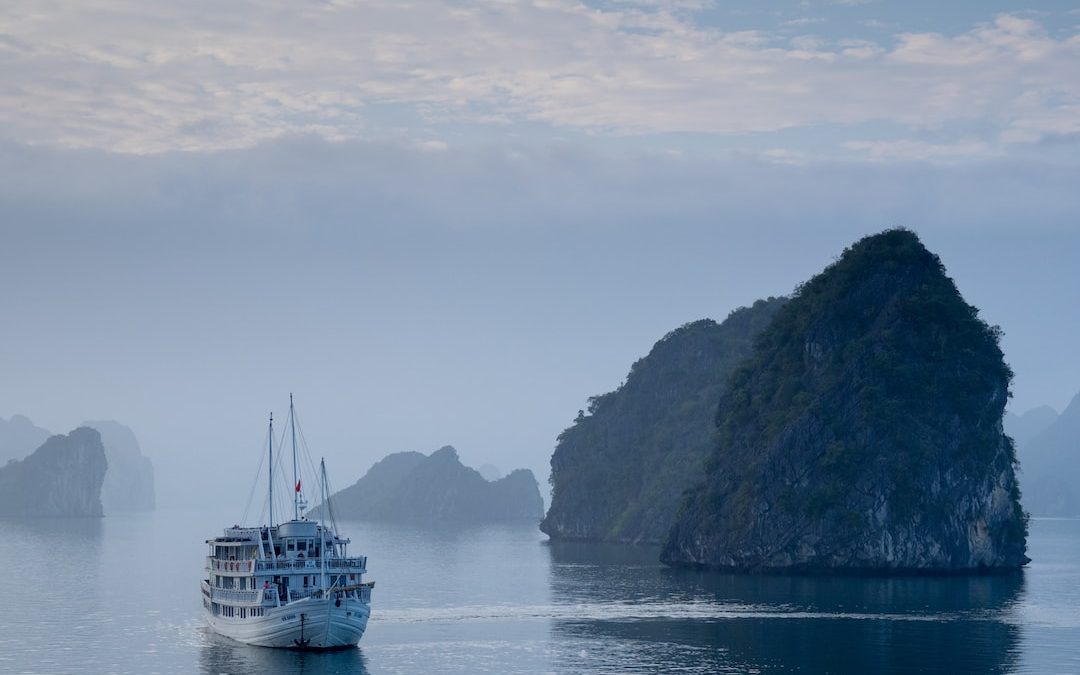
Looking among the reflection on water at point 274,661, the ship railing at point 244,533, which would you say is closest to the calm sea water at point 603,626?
the reflection on water at point 274,661

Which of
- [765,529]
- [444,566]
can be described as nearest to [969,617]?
[765,529]

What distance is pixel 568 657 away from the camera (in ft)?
299

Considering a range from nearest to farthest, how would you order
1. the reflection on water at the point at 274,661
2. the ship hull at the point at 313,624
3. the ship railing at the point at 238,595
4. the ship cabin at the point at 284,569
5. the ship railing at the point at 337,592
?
the reflection on water at the point at 274,661 < the ship hull at the point at 313,624 < the ship railing at the point at 337,592 < the ship cabin at the point at 284,569 < the ship railing at the point at 238,595

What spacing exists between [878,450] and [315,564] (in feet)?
269

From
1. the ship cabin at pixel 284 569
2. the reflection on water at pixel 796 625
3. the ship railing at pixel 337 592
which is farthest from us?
the ship cabin at pixel 284 569

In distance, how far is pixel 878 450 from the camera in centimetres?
15875

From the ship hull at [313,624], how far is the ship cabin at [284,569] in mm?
709

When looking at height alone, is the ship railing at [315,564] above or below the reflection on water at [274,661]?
above

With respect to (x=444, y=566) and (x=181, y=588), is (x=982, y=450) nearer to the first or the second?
(x=444, y=566)

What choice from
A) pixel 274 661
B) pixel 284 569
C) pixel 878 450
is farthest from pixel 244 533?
pixel 878 450

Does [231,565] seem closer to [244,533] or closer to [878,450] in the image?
[244,533]

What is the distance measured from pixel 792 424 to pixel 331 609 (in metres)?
84.9

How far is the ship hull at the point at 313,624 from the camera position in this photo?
91375 millimetres

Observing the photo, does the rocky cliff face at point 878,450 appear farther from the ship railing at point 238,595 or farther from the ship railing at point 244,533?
the ship railing at point 238,595
